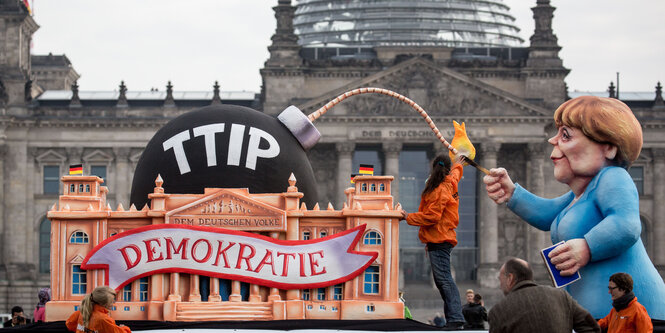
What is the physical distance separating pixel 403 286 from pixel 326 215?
5430 cm

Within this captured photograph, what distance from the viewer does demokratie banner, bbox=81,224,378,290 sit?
1262 cm

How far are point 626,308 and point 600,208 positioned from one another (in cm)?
109

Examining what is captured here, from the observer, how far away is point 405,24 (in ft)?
292

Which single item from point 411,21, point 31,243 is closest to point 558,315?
point 31,243

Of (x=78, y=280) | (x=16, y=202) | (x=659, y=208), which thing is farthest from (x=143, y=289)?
(x=659, y=208)

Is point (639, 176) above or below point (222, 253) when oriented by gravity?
above

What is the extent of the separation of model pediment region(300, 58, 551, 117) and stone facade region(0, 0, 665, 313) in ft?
0.27

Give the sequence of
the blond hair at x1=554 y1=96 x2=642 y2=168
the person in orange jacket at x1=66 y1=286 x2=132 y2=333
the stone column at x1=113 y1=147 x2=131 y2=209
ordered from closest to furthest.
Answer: the person in orange jacket at x1=66 y1=286 x2=132 y2=333 → the blond hair at x1=554 y1=96 x2=642 y2=168 → the stone column at x1=113 y1=147 x2=131 y2=209

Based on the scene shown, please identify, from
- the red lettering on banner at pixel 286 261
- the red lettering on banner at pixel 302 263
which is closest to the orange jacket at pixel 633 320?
the red lettering on banner at pixel 302 263

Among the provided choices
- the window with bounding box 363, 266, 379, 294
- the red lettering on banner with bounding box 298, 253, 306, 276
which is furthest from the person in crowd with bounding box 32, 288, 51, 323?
the window with bounding box 363, 266, 379, 294

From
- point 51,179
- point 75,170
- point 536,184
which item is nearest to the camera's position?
point 75,170

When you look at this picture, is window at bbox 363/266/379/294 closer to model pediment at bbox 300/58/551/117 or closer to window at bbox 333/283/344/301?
window at bbox 333/283/344/301

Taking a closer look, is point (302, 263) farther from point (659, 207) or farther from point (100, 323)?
point (659, 207)

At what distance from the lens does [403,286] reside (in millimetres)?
66688
